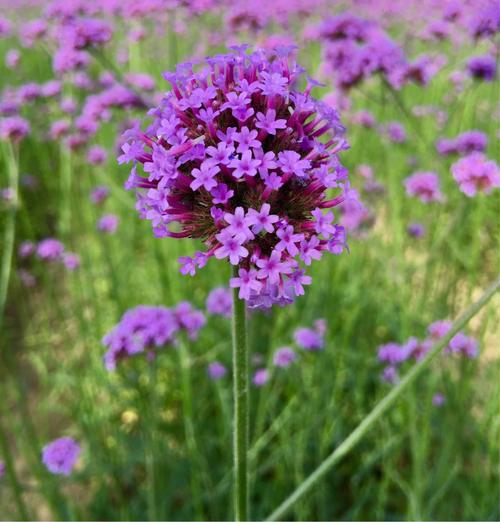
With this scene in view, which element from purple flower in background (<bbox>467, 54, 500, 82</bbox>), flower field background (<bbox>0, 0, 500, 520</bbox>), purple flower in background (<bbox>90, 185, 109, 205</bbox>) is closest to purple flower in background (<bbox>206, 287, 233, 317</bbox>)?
flower field background (<bbox>0, 0, 500, 520</bbox>)

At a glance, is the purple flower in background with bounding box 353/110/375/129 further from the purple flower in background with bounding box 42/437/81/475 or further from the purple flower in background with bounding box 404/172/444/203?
the purple flower in background with bounding box 42/437/81/475

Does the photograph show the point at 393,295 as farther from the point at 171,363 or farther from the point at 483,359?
the point at 171,363

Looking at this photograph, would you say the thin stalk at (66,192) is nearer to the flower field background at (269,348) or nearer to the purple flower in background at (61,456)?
the flower field background at (269,348)

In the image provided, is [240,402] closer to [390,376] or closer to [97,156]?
[390,376]

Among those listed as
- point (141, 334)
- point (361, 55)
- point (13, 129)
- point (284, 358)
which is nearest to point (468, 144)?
point (361, 55)

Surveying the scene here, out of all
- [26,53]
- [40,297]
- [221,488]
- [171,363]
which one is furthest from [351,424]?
[26,53]
